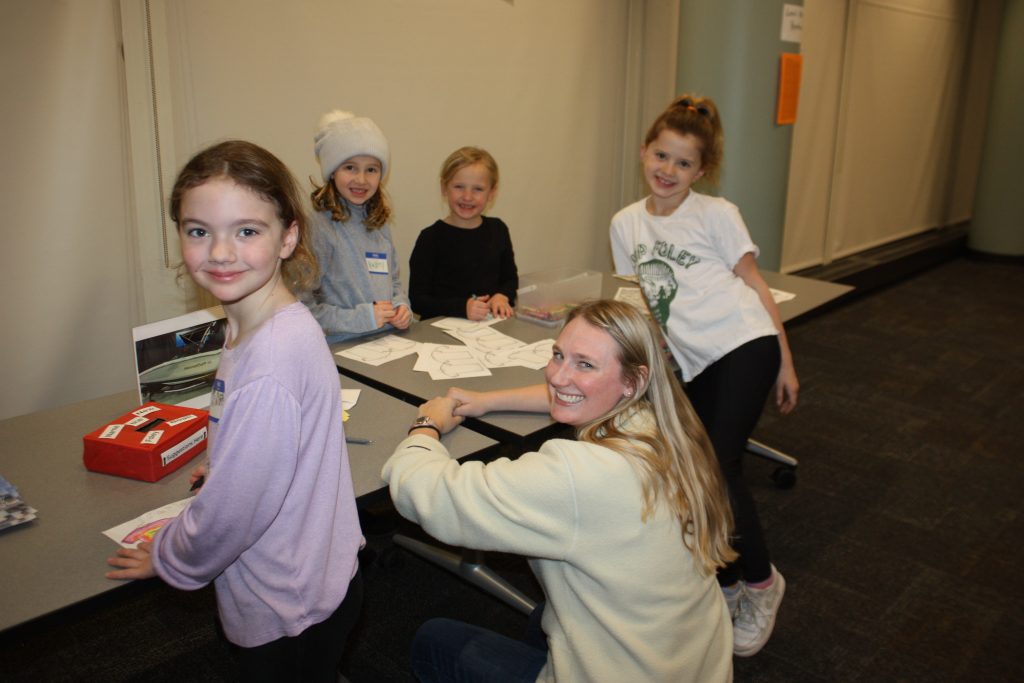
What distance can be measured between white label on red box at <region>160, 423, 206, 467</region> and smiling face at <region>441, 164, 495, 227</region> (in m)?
1.37

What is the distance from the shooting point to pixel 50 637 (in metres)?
2.15

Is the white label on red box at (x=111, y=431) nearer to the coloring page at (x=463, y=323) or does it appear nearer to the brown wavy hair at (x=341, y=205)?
the brown wavy hair at (x=341, y=205)

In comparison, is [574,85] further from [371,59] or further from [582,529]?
[582,529]

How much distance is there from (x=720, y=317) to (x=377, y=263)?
1.05 meters

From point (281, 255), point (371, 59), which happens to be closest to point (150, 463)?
point (281, 255)

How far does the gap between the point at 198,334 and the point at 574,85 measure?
126 inches

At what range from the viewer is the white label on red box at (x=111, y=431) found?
1509 mm

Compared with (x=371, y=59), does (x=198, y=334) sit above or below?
below

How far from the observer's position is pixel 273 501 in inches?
43.1

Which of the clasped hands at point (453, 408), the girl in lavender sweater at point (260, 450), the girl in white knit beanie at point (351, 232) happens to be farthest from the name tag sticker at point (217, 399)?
the girl in white knit beanie at point (351, 232)

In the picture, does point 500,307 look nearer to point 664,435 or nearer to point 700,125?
point 700,125

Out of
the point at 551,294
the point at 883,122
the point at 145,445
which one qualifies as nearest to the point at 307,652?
the point at 145,445

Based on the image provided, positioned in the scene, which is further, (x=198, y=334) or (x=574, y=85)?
(x=574, y=85)

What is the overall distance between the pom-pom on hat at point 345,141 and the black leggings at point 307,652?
52.0 inches
